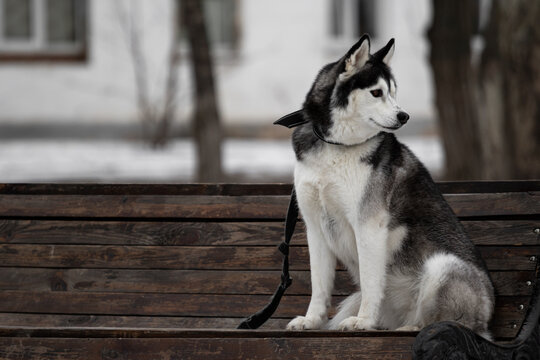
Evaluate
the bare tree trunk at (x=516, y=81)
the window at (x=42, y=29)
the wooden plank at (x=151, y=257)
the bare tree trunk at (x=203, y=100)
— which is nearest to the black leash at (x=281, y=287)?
the wooden plank at (x=151, y=257)

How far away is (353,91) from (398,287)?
2.71ft

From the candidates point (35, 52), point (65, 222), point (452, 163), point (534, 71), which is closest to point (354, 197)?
point (65, 222)

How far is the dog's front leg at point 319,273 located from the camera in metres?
3.45

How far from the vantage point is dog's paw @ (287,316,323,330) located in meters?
3.40

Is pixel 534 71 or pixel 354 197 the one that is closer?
pixel 354 197

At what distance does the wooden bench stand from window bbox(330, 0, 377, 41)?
12.1 meters

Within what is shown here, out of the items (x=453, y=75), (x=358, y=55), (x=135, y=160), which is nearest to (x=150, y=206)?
(x=358, y=55)

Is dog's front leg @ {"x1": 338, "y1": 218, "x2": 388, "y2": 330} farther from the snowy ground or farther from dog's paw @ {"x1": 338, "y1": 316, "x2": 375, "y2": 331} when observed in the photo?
the snowy ground

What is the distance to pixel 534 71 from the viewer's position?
25.2ft

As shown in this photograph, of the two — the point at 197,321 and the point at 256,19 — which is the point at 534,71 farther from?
the point at 256,19

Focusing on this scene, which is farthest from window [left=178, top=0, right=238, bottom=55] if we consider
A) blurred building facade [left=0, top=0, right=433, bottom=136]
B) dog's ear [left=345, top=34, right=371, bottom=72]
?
dog's ear [left=345, top=34, right=371, bottom=72]

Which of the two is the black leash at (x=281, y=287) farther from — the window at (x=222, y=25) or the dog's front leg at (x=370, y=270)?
the window at (x=222, y=25)

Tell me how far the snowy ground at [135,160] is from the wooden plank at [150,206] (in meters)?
7.18

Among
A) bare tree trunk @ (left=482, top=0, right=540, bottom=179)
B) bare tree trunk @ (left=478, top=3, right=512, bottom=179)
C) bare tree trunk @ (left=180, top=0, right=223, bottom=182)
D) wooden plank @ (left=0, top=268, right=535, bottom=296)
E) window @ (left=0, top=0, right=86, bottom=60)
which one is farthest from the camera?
window @ (left=0, top=0, right=86, bottom=60)
